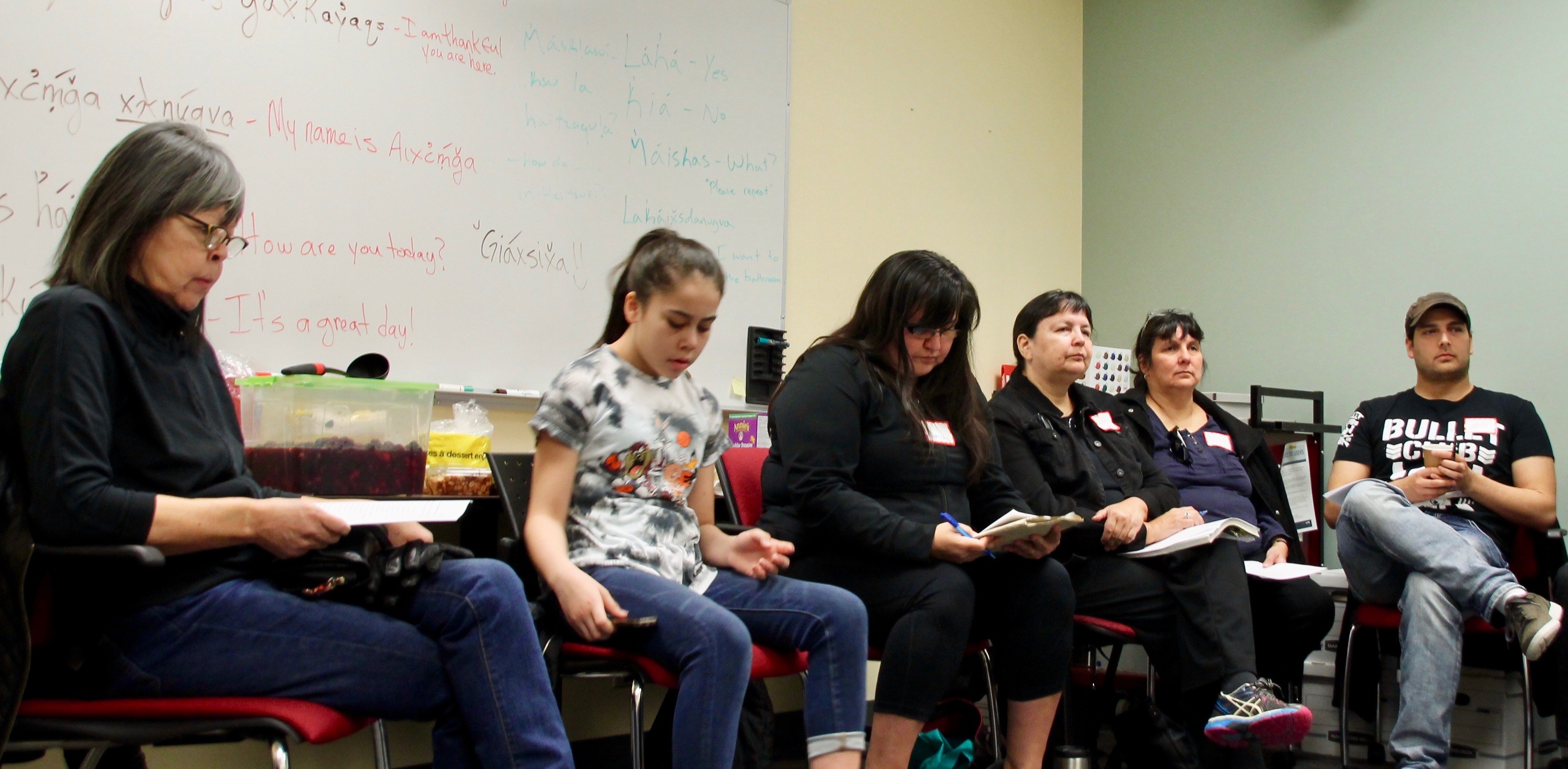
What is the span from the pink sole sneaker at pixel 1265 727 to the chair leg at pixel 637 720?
113 centimetres

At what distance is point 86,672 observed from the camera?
128 cm

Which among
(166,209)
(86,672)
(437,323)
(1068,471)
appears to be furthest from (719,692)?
(437,323)

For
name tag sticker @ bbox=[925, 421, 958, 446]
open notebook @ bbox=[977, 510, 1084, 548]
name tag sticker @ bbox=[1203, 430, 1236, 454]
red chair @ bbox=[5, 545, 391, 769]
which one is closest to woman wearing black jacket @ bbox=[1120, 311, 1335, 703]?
name tag sticker @ bbox=[1203, 430, 1236, 454]

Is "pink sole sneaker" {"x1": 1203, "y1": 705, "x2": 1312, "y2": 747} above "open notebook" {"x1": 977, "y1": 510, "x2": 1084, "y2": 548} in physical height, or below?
below

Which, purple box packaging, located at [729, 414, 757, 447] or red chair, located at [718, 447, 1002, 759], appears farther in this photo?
purple box packaging, located at [729, 414, 757, 447]

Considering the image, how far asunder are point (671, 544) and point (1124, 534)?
110cm

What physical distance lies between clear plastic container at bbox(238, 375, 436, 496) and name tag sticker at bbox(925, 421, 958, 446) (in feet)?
3.24

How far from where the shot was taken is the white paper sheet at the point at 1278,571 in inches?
92.7

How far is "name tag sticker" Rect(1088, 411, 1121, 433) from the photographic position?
2.68 metres

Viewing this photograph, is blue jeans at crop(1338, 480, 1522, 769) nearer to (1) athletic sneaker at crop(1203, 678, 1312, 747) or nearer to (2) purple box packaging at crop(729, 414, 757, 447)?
(1) athletic sneaker at crop(1203, 678, 1312, 747)

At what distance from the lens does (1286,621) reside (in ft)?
7.97

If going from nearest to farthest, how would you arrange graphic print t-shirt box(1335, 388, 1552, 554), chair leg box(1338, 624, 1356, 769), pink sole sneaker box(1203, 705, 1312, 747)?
1. pink sole sneaker box(1203, 705, 1312, 747)
2. chair leg box(1338, 624, 1356, 769)
3. graphic print t-shirt box(1335, 388, 1552, 554)

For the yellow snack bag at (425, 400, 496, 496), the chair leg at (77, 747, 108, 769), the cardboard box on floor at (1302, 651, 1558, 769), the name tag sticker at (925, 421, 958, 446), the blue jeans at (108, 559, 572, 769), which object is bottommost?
the cardboard box on floor at (1302, 651, 1558, 769)

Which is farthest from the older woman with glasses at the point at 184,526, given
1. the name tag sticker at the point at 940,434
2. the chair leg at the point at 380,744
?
the name tag sticker at the point at 940,434
